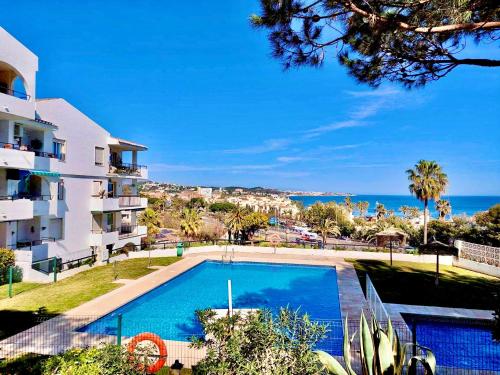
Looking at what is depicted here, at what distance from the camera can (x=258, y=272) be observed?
23547 millimetres

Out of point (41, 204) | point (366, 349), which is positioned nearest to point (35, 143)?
point (41, 204)

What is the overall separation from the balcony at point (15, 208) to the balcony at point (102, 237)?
6430 millimetres

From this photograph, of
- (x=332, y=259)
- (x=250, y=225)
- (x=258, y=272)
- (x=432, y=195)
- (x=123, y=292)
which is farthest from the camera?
(x=250, y=225)

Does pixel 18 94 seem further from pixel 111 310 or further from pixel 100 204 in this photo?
pixel 111 310

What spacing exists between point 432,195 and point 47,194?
33507mm

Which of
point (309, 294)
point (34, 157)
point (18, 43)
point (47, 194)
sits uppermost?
point (18, 43)

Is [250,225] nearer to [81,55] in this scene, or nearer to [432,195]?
[432,195]

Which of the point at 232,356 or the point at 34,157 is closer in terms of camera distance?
the point at 232,356

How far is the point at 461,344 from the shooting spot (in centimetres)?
1083

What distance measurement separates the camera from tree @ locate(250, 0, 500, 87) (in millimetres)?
7133

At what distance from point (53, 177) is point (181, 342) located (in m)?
14.9

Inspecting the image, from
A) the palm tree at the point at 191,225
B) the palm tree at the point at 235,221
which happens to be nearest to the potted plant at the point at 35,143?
the palm tree at the point at 191,225

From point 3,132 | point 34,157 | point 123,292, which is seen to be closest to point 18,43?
point 3,132

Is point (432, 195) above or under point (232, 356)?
above
